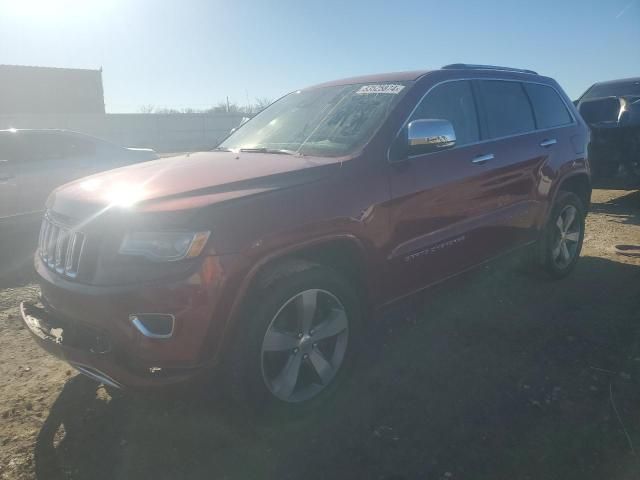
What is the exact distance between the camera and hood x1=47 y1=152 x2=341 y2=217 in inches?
94.9

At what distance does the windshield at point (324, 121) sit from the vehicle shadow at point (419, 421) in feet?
4.50

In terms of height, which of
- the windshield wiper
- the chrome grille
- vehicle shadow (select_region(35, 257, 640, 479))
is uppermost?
the windshield wiper

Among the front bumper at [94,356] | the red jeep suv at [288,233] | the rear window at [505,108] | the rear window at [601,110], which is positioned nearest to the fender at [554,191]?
the red jeep suv at [288,233]

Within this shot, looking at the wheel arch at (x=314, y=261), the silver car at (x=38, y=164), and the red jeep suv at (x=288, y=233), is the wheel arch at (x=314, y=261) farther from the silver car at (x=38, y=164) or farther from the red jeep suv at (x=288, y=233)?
the silver car at (x=38, y=164)

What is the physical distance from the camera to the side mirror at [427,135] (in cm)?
302

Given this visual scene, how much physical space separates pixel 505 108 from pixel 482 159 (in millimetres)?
780

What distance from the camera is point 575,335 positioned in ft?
12.1

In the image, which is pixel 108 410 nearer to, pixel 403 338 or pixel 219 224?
pixel 219 224

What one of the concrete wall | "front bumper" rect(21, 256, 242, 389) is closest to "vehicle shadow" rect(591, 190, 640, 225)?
"front bumper" rect(21, 256, 242, 389)

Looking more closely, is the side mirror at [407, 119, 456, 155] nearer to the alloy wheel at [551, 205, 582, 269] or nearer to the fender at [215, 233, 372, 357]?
the fender at [215, 233, 372, 357]

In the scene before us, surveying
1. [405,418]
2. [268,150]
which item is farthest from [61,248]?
[405,418]

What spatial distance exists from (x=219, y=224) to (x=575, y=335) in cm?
290

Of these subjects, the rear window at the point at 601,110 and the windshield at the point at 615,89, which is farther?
the windshield at the point at 615,89

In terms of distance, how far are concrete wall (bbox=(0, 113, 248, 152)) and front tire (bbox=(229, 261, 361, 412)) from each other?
33.9 m
